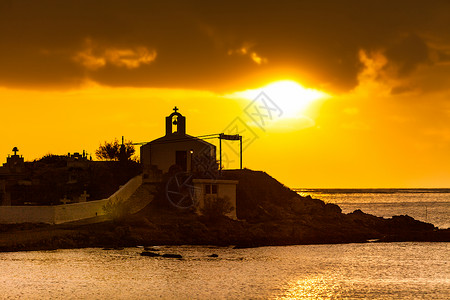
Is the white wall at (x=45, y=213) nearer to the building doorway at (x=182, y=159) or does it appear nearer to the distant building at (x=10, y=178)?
the distant building at (x=10, y=178)

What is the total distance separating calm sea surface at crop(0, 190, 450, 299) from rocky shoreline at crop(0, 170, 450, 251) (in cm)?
117

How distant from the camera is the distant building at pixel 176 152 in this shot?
79000mm

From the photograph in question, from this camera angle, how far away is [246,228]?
67438 millimetres

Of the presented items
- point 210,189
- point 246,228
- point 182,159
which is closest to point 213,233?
point 246,228

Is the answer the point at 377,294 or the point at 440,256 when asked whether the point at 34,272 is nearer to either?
the point at 377,294

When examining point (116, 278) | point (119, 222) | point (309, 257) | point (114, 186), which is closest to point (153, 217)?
point (119, 222)

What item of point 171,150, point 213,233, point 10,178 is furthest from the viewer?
point 171,150

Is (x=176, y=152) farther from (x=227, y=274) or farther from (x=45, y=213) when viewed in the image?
(x=227, y=274)

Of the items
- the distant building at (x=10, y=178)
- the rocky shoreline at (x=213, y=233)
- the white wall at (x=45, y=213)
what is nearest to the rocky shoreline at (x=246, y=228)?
the rocky shoreline at (x=213, y=233)

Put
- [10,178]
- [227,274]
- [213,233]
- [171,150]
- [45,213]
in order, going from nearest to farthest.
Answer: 1. [227,274]
2. [45,213]
3. [213,233]
4. [10,178]
5. [171,150]

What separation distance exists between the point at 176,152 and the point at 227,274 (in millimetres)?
31830

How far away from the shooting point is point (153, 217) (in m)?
66.1

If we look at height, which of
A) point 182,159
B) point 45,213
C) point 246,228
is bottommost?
point 246,228

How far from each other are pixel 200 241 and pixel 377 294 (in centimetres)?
2327
